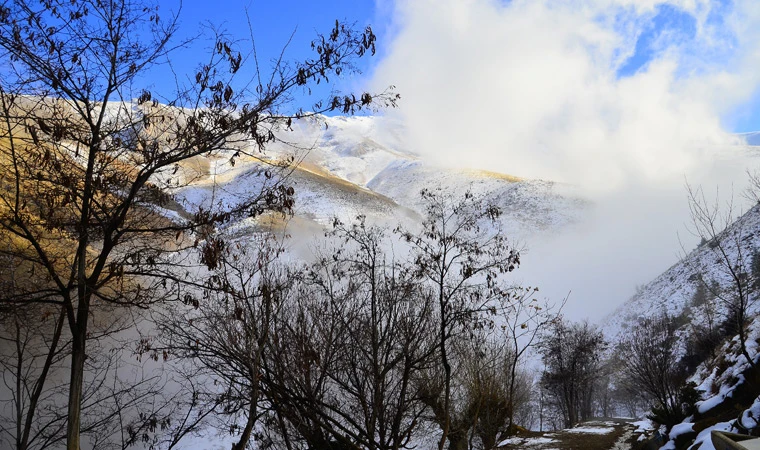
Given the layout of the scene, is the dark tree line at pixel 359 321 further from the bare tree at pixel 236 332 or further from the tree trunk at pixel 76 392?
the tree trunk at pixel 76 392

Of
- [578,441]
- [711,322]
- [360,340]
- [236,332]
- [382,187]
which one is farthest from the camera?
[382,187]

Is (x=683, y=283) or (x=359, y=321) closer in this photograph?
Answer: (x=359, y=321)

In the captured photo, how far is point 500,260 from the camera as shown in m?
8.56

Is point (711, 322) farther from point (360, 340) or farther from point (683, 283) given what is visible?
point (683, 283)

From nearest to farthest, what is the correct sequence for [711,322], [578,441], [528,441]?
[711,322]
[528,441]
[578,441]

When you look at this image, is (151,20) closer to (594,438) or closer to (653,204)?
(594,438)

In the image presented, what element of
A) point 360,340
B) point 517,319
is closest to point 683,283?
point 517,319

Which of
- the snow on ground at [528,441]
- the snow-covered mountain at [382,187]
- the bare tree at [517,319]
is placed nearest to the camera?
the bare tree at [517,319]

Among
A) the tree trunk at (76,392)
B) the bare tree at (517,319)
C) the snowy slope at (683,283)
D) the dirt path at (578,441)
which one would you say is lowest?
the dirt path at (578,441)

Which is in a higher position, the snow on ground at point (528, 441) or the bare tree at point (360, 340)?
the bare tree at point (360, 340)

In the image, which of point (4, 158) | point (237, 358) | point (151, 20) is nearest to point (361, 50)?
point (151, 20)

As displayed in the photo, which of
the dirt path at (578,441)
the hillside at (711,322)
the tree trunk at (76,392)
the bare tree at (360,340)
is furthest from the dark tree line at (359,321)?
the dirt path at (578,441)

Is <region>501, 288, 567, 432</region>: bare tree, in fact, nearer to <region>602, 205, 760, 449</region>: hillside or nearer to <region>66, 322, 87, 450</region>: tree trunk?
<region>602, 205, 760, 449</region>: hillside

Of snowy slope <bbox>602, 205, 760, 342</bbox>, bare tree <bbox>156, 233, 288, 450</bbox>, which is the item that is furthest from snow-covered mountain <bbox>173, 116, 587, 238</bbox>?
snowy slope <bbox>602, 205, 760, 342</bbox>
